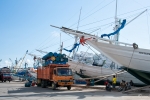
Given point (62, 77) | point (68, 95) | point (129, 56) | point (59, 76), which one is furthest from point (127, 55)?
point (68, 95)

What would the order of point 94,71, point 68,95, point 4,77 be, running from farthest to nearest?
point 4,77
point 94,71
point 68,95

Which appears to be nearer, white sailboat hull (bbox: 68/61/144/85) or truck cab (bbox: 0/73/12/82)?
white sailboat hull (bbox: 68/61/144/85)

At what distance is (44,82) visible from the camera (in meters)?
22.9

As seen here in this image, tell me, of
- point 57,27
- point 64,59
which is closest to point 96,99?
point 57,27

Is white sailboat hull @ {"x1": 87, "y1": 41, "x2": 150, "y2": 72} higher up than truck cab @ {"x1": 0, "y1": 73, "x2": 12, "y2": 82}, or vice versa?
white sailboat hull @ {"x1": 87, "y1": 41, "x2": 150, "y2": 72}

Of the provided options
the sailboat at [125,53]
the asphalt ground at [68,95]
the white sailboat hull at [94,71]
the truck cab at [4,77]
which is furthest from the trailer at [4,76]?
the sailboat at [125,53]

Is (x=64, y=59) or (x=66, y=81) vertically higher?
(x=64, y=59)

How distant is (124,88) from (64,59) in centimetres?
751

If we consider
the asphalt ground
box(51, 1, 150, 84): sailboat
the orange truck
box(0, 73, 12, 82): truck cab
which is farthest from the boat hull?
box(0, 73, 12, 82): truck cab

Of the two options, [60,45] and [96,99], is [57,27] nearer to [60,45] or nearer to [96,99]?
[96,99]

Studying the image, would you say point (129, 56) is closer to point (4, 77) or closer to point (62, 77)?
point (62, 77)

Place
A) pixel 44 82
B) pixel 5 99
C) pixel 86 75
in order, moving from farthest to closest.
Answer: pixel 86 75 < pixel 44 82 < pixel 5 99

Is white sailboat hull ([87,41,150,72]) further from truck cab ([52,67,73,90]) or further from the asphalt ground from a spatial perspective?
truck cab ([52,67,73,90])

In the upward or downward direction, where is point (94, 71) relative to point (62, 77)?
upward
